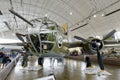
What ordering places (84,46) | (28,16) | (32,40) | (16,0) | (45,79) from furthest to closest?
(28,16) → (16,0) → (84,46) → (32,40) → (45,79)

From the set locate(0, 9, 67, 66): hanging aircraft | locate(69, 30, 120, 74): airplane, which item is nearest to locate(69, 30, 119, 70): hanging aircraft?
locate(69, 30, 120, 74): airplane

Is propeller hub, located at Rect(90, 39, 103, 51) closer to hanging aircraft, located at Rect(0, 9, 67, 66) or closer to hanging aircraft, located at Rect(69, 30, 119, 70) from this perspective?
hanging aircraft, located at Rect(69, 30, 119, 70)

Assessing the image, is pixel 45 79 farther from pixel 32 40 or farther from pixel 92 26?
pixel 92 26

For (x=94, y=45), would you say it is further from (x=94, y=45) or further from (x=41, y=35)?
(x=41, y=35)

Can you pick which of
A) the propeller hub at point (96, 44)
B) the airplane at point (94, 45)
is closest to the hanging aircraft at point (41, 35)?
the airplane at point (94, 45)

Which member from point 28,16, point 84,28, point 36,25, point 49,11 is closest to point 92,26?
point 84,28

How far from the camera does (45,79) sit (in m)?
3.88

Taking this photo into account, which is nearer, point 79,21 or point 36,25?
point 36,25

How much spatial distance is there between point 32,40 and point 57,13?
23974 millimetres

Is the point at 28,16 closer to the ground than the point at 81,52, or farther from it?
farther from it

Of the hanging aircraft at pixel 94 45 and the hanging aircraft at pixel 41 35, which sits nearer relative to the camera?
the hanging aircraft at pixel 41 35

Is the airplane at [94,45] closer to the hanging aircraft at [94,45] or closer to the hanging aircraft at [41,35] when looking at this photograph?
the hanging aircraft at [94,45]

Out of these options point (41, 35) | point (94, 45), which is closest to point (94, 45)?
point (94, 45)

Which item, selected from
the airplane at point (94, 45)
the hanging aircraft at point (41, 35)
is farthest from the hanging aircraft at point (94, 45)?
the hanging aircraft at point (41, 35)
